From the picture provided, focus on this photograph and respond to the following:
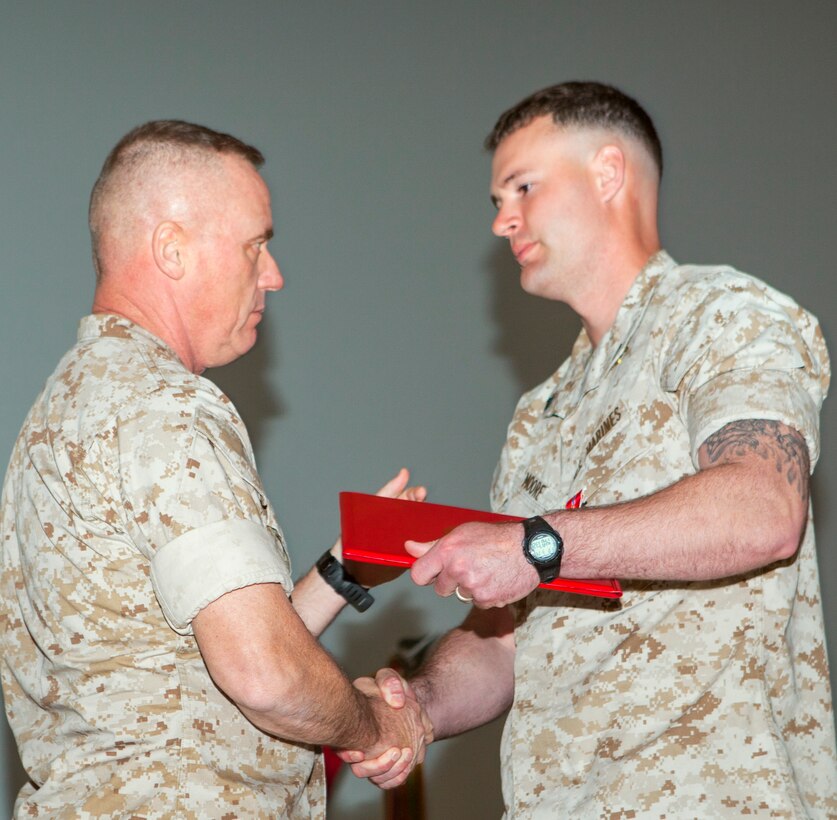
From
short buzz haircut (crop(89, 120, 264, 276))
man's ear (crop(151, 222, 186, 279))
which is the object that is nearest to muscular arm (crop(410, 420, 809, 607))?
man's ear (crop(151, 222, 186, 279))

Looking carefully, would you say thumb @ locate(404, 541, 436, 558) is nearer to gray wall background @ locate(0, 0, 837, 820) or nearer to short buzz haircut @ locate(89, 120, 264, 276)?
short buzz haircut @ locate(89, 120, 264, 276)

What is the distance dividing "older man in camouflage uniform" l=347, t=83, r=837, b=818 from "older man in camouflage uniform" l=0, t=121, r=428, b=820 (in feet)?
0.85

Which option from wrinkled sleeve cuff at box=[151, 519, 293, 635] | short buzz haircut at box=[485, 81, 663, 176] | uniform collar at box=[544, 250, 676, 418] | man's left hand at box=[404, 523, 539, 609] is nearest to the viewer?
wrinkled sleeve cuff at box=[151, 519, 293, 635]

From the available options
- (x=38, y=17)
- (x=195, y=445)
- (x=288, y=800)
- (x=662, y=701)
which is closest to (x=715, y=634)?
(x=662, y=701)

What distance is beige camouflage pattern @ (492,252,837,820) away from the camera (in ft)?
5.96

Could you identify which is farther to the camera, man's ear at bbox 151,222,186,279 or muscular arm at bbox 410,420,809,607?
man's ear at bbox 151,222,186,279

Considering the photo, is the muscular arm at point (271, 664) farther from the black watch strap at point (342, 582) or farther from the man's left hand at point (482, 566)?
the black watch strap at point (342, 582)

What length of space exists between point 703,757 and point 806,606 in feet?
1.12

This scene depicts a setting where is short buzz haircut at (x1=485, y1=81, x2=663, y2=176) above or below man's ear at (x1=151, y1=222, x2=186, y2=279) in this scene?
above

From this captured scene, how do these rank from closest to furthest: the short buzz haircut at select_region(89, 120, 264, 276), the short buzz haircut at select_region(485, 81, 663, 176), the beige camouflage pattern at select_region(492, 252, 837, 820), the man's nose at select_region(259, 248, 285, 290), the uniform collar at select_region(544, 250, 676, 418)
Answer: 1. the beige camouflage pattern at select_region(492, 252, 837, 820)
2. the short buzz haircut at select_region(89, 120, 264, 276)
3. the man's nose at select_region(259, 248, 285, 290)
4. the uniform collar at select_region(544, 250, 676, 418)
5. the short buzz haircut at select_region(485, 81, 663, 176)

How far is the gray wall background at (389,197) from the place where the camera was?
335 cm

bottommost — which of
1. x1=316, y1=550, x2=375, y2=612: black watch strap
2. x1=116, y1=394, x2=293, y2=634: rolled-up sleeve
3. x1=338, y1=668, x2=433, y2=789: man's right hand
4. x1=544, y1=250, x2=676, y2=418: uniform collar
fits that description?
x1=338, y1=668, x2=433, y2=789: man's right hand

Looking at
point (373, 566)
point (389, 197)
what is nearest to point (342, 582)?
point (373, 566)

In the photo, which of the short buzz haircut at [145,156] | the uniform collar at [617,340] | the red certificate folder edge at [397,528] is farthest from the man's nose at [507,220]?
the red certificate folder edge at [397,528]
